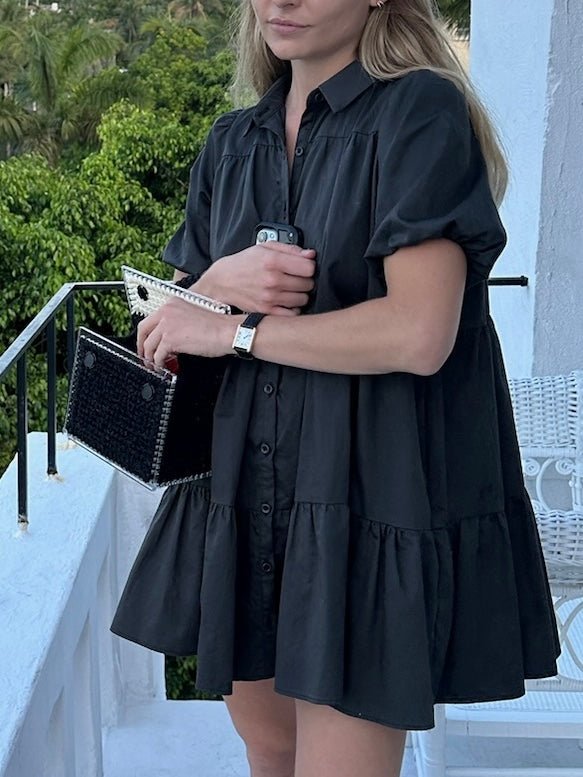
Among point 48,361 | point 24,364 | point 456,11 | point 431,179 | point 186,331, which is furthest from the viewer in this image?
point 456,11

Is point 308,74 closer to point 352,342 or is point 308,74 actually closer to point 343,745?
point 352,342

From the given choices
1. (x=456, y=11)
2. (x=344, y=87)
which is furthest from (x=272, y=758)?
(x=456, y=11)

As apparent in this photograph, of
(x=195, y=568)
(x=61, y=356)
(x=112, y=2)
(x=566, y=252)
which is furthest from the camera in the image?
(x=112, y=2)

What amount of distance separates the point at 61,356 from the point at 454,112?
12.2m

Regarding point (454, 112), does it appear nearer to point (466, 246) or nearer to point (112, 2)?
point (466, 246)

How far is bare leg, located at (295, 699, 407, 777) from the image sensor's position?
1.28m

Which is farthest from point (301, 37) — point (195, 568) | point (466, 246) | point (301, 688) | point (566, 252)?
point (566, 252)

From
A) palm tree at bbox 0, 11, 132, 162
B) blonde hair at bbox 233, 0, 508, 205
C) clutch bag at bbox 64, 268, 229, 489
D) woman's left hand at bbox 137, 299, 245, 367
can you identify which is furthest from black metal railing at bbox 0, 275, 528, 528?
palm tree at bbox 0, 11, 132, 162

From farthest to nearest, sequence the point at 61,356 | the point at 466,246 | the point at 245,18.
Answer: the point at 61,356
the point at 245,18
the point at 466,246

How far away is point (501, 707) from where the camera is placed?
197cm

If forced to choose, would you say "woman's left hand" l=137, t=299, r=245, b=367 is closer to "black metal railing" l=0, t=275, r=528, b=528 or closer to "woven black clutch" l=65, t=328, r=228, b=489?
"woven black clutch" l=65, t=328, r=228, b=489

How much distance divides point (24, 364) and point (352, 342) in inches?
32.0

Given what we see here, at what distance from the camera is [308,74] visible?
1.36m

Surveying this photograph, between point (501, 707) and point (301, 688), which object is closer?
point (301, 688)
